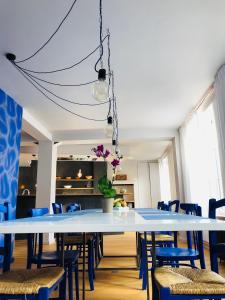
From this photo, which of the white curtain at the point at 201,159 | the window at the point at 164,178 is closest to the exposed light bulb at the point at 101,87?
the white curtain at the point at 201,159

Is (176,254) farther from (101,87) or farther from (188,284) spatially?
(101,87)

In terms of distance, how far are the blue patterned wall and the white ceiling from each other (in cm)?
21

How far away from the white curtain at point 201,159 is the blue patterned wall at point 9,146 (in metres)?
3.48

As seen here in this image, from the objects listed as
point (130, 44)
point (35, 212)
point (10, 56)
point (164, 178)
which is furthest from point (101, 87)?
point (164, 178)

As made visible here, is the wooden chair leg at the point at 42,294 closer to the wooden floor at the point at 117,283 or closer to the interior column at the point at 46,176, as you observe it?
the wooden floor at the point at 117,283

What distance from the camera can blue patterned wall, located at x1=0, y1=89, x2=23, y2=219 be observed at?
3846mm

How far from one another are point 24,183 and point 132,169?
14.3 ft

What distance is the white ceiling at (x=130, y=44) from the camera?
2303 mm

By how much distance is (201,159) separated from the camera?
490 cm

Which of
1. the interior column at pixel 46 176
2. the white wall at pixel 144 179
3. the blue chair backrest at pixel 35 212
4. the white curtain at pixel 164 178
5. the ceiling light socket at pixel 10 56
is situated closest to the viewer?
the blue chair backrest at pixel 35 212

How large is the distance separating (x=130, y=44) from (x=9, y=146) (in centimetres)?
262

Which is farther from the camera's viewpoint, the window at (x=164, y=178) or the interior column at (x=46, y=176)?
the window at (x=164, y=178)

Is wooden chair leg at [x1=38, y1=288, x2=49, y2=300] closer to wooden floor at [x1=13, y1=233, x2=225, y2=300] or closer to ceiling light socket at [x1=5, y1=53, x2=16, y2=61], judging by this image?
wooden floor at [x1=13, y1=233, x2=225, y2=300]

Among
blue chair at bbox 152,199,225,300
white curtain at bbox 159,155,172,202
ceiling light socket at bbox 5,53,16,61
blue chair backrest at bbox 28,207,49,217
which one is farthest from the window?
blue chair at bbox 152,199,225,300
